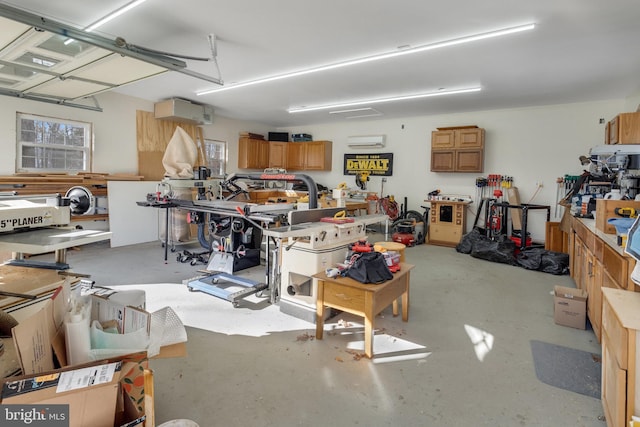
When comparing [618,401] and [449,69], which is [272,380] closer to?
[618,401]

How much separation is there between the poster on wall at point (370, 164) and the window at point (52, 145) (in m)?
5.77

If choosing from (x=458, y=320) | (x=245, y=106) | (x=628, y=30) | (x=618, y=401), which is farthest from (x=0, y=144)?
(x=628, y=30)

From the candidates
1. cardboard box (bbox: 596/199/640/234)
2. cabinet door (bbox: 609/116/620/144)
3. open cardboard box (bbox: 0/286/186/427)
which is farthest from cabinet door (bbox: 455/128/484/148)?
open cardboard box (bbox: 0/286/186/427)

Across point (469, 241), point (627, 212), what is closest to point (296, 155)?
point (469, 241)

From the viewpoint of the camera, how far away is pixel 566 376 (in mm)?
2375

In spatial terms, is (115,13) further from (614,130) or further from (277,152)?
(277,152)

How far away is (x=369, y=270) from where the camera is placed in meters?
2.62

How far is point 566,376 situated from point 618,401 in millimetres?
869

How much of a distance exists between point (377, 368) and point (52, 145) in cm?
640

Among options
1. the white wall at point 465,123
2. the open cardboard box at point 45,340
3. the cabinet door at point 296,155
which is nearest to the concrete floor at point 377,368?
the open cardboard box at point 45,340

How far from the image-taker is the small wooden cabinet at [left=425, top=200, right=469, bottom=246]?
6.86 m

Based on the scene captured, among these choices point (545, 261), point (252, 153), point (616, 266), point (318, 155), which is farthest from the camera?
point (318, 155)

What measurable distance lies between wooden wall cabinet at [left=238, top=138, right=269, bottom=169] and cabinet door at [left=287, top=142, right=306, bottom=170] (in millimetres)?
670

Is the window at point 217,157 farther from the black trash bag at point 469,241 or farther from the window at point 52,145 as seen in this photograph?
the black trash bag at point 469,241
